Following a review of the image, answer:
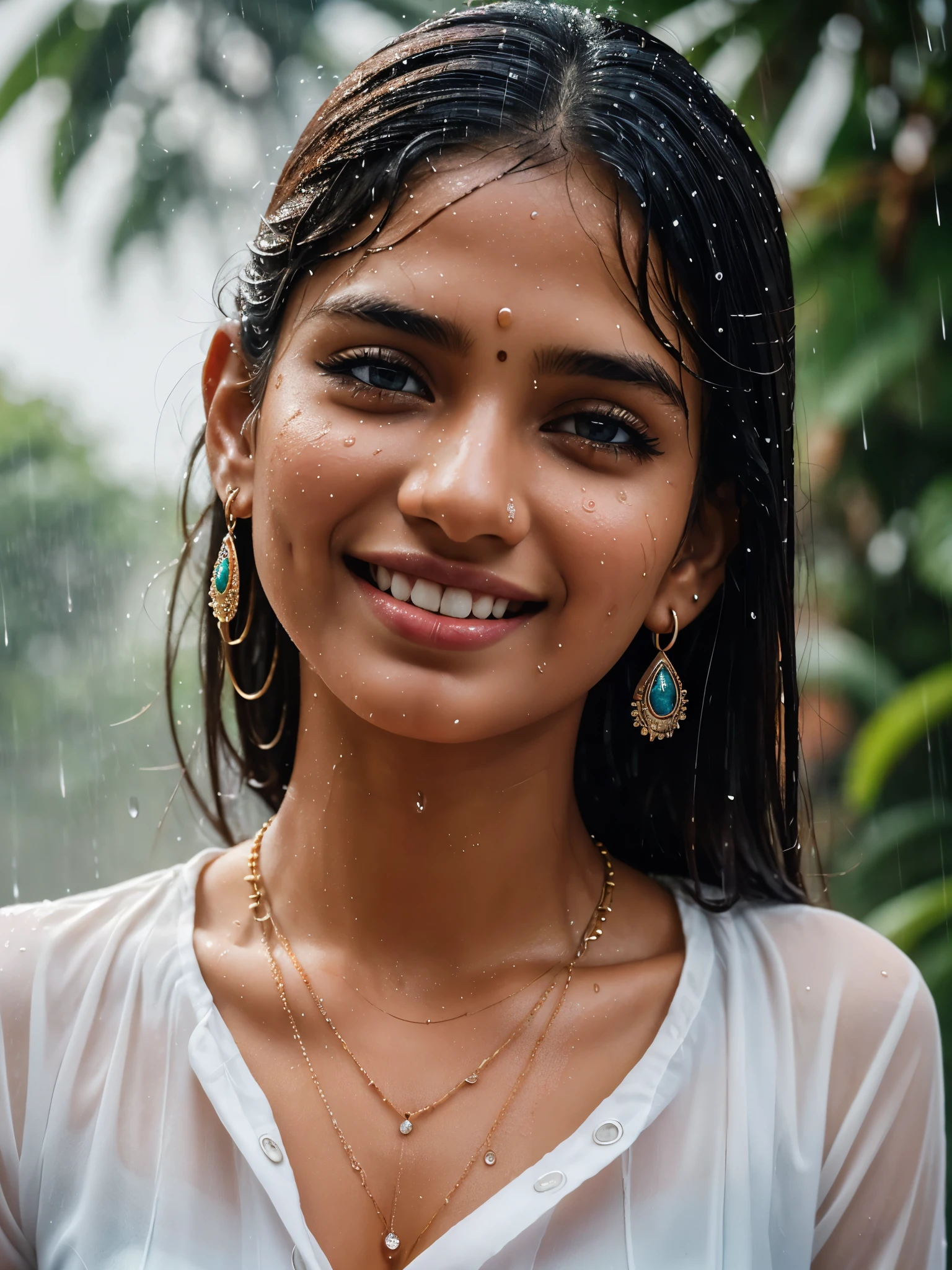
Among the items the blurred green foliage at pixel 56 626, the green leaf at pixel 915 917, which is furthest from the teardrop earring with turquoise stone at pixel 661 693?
the blurred green foliage at pixel 56 626

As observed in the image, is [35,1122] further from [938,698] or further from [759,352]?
[938,698]

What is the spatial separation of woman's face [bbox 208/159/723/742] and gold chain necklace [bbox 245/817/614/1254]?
0.36 meters

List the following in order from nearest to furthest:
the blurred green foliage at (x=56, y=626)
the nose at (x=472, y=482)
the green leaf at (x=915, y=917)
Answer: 1. the nose at (x=472, y=482)
2. the green leaf at (x=915, y=917)
3. the blurred green foliage at (x=56, y=626)

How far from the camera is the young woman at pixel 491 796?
1.24 metres

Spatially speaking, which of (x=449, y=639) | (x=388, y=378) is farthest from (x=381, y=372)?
(x=449, y=639)

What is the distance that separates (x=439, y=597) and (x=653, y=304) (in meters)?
0.36

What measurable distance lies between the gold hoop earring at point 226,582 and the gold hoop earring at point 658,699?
471mm

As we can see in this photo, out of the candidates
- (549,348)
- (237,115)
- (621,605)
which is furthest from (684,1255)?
(237,115)

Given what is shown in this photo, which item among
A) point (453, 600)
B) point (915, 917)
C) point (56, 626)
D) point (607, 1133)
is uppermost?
point (453, 600)

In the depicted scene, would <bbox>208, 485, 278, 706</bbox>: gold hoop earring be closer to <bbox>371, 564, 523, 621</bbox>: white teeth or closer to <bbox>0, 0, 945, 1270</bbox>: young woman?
<bbox>0, 0, 945, 1270</bbox>: young woman

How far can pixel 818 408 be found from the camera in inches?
184

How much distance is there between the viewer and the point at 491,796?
4.63 ft

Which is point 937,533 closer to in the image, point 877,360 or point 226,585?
point 877,360

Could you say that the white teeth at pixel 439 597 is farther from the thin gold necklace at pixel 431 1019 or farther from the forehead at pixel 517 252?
the thin gold necklace at pixel 431 1019
